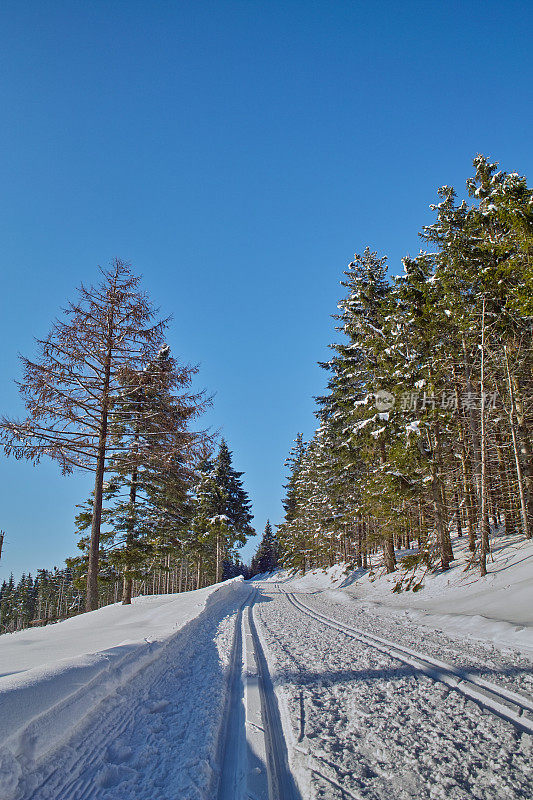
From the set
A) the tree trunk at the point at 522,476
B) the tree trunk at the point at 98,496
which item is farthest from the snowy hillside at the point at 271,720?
the tree trunk at the point at 522,476

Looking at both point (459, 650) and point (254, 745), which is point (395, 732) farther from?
point (459, 650)

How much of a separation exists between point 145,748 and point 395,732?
6.30 feet

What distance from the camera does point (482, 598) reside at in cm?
1023

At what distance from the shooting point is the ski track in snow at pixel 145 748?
2.41 meters

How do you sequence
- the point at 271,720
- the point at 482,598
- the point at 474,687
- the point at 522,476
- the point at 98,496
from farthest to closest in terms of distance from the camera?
the point at 522,476
the point at 98,496
the point at 482,598
the point at 474,687
the point at 271,720

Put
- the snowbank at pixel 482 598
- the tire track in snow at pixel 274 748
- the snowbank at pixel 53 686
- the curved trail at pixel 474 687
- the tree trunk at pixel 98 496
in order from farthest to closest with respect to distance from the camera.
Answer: the tree trunk at pixel 98 496 → the snowbank at pixel 482 598 → the curved trail at pixel 474 687 → the snowbank at pixel 53 686 → the tire track in snow at pixel 274 748

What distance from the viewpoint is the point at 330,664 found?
510 cm

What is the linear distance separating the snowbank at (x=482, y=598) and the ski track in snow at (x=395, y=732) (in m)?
1.72

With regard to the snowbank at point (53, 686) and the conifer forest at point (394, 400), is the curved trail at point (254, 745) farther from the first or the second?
the conifer forest at point (394, 400)

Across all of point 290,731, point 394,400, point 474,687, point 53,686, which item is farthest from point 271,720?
point 394,400

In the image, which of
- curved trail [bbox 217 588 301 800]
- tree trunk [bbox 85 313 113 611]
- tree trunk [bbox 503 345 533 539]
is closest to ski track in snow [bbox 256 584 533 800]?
curved trail [bbox 217 588 301 800]

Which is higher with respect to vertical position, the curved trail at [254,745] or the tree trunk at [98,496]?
the tree trunk at [98,496]

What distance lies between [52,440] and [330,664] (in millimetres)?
9983

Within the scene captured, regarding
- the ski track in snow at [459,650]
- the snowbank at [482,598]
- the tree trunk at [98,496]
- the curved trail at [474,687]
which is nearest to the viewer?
the curved trail at [474,687]
